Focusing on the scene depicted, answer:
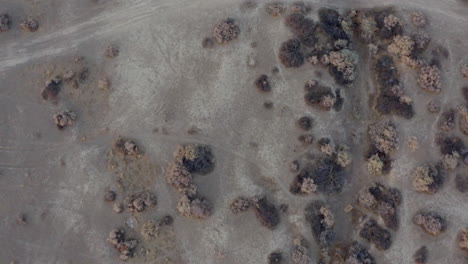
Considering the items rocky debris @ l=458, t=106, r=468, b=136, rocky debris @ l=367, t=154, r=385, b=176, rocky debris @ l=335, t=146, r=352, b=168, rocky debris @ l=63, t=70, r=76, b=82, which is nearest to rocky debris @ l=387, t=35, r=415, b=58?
rocky debris @ l=458, t=106, r=468, b=136

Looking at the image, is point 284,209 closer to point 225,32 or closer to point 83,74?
point 225,32

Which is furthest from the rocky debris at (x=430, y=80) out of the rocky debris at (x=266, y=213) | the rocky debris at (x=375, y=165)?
the rocky debris at (x=266, y=213)

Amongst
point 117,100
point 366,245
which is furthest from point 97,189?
point 366,245

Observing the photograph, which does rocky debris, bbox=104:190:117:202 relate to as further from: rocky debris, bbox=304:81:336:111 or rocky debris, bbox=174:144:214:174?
rocky debris, bbox=304:81:336:111

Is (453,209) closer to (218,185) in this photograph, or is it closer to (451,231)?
(451,231)

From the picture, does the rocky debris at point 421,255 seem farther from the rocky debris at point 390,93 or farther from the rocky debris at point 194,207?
the rocky debris at point 194,207

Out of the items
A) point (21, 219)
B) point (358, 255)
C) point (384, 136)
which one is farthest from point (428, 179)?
point (21, 219)
